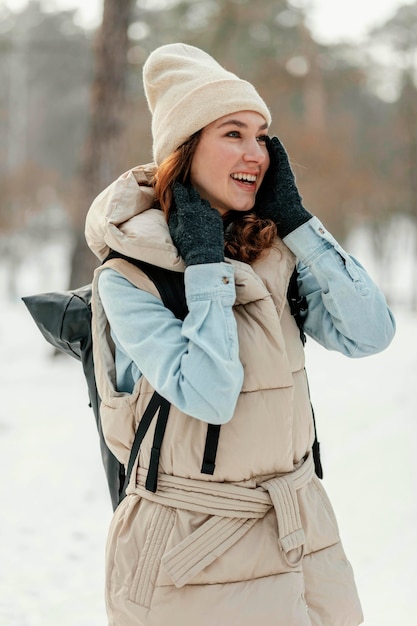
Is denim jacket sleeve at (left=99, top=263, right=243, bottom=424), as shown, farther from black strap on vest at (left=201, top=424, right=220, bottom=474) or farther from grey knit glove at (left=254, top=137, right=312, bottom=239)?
grey knit glove at (left=254, top=137, right=312, bottom=239)

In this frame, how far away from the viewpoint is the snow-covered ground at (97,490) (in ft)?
12.4

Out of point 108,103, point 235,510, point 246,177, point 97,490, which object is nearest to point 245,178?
point 246,177

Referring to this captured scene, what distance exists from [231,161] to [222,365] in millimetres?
645

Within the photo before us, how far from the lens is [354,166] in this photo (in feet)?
79.3

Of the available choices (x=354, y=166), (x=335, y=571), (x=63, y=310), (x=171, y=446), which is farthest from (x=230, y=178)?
(x=354, y=166)

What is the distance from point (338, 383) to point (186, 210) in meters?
5.87

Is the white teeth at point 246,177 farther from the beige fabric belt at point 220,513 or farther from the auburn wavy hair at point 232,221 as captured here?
the beige fabric belt at point 220,513

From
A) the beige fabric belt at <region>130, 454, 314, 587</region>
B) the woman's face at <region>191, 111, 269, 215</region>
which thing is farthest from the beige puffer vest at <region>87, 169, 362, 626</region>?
the woman's face at <region>191, 111, 269, 215</region>

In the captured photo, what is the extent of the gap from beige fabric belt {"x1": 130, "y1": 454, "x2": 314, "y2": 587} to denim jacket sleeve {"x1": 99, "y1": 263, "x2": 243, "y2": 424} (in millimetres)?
210

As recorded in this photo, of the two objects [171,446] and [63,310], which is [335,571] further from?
[63,310]

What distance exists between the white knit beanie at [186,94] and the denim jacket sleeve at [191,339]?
0.49m

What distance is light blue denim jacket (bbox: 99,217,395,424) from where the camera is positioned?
1709mm

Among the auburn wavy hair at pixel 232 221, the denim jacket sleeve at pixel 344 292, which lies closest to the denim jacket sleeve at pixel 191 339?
the auburn wavy hair at pixel 232 221

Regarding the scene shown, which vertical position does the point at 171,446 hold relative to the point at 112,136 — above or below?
below
